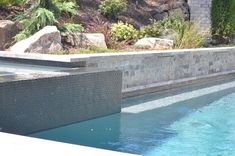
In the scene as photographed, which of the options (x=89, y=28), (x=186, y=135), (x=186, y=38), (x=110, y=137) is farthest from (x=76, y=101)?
(x=186, y=38)

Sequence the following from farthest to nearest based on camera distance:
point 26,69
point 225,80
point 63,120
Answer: point 225,80
point 26,69
point 63,120

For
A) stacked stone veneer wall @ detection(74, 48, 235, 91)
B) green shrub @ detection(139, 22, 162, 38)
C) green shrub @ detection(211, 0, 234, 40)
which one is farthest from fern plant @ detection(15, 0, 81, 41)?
green shrub @ detection(211, 0, 234, 40)

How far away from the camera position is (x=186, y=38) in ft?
44.0

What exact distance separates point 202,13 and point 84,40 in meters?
7.20

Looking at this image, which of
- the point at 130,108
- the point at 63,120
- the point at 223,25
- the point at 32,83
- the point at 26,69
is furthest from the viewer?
the point at 223,25

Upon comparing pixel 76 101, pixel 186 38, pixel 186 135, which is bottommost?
pixel 186 135

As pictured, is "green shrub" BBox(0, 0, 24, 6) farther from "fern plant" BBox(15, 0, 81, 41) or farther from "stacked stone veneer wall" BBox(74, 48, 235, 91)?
"stacked stone veneer wall" BBox(74, 48, 235, 91)

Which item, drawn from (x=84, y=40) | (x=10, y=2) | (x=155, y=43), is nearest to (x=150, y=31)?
(x=155, y=43)

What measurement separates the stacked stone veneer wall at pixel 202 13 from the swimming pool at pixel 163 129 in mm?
7117

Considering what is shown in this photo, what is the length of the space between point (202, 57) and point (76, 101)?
6237mm

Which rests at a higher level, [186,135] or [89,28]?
[89,28]

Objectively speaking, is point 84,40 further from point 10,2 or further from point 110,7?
point 110,7

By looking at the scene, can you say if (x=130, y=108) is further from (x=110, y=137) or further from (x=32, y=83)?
(x=32, y=83)

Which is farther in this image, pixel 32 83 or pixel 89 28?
pixel 89 28
